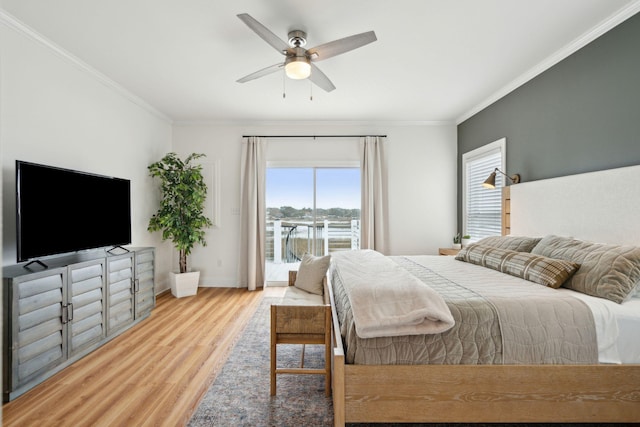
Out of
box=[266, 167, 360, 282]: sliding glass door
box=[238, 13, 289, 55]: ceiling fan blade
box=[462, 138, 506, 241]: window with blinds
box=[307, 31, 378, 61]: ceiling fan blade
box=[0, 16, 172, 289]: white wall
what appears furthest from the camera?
box=[266, 167, 360, 282]: sliding glass door

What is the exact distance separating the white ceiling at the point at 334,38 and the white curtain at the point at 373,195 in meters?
0.89

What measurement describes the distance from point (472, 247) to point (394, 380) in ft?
6.15

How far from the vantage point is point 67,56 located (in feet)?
9.69

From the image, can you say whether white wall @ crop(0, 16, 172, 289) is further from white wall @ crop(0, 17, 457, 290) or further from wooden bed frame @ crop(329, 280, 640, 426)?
wooden bed frame @ crop(329, 280, 640, 426)

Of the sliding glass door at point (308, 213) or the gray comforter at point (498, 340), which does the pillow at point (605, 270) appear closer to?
the gray comforter at point (498, 340)

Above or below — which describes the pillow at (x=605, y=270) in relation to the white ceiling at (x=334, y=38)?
below

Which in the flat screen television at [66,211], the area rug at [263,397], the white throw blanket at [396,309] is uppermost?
the flat screen television at [66,211]

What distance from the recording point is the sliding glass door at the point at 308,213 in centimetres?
514

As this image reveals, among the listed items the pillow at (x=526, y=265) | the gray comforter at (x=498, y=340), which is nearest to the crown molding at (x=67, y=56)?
the gray comforter at (x=498, y=340)

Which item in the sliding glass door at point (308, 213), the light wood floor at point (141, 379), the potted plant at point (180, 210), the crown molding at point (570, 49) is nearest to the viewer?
the light wood floor at point (141, 379)

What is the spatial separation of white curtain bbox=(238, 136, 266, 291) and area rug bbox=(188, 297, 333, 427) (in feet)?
7.21

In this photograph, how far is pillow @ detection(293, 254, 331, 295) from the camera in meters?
3.04

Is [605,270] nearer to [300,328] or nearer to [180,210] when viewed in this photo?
[300,328]

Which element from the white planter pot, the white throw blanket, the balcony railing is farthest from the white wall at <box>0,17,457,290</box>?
the white throw blanket
